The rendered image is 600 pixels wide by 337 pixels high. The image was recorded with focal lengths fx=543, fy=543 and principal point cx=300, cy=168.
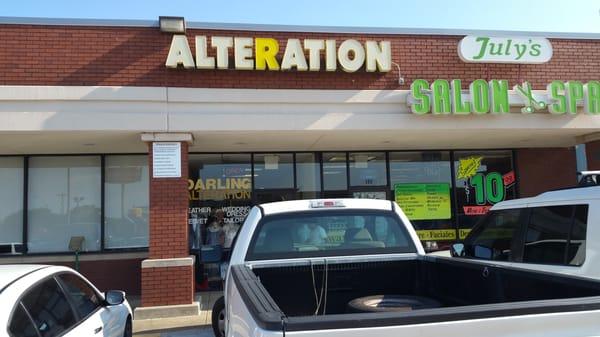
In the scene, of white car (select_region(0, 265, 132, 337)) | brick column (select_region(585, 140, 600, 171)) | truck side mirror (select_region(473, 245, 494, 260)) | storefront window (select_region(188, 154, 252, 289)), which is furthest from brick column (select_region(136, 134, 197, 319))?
brick column (select_region(585, 140, 600, 171))

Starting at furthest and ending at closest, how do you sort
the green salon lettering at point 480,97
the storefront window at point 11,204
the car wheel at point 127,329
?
the storefront window at point 11,204 < the green salon lettering at point 480,97 < the car wheel at point 127,329

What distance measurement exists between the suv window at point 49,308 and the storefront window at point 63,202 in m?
7.55

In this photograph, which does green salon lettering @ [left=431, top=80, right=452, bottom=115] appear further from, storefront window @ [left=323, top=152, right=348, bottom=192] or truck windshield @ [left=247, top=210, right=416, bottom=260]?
truck windshield @ [left=247, top=210, right=416, bottom=260]

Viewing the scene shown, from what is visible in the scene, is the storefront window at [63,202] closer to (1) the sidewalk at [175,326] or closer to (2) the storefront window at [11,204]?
(2) the storefront window at [11,204]

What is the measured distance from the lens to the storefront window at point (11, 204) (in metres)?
11.1

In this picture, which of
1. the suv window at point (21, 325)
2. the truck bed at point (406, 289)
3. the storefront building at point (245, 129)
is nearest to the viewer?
the truck bed at point (406, 289)

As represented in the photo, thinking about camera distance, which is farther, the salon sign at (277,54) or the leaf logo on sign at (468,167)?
the leaf logo on sign at (468,167)

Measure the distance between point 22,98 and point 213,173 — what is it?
13.7 ft

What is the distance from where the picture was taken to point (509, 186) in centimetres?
1272

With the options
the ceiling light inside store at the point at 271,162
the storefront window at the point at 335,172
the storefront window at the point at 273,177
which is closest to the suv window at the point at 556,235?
the storefront window at the point at 335,172

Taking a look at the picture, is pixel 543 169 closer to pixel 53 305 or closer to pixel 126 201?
pixel 126 201

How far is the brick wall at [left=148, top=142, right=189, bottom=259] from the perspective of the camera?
8953 mm

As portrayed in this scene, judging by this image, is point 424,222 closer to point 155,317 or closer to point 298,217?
point 155,317

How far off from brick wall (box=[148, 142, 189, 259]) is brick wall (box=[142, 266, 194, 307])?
26 cm
